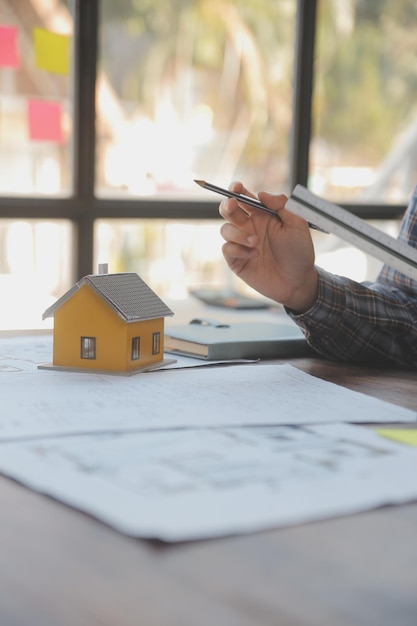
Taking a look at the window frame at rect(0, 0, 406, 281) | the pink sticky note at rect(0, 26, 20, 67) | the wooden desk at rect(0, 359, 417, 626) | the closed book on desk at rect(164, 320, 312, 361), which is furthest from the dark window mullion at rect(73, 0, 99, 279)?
the wooden desk at rect(0, 359, 417, 626)

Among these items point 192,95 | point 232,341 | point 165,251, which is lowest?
point 165,251

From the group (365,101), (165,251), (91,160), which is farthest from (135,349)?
(365,101)

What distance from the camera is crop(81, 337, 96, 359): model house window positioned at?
943mm

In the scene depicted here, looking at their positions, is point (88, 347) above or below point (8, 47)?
below

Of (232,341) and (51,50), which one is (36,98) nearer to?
(51,50)

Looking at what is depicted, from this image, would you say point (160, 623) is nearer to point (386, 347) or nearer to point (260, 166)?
point (386, 347)

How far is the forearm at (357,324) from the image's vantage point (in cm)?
114

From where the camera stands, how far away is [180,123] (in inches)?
114

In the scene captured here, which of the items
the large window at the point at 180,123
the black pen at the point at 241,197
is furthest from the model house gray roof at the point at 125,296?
the large window at the point at 180,123

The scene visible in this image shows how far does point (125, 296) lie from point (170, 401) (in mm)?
192

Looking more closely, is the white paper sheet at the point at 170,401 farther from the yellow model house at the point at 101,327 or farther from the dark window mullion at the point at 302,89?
the dark window mullion at the point at 302,89

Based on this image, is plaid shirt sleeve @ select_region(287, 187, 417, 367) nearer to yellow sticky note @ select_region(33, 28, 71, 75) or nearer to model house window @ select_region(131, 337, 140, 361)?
model house window @ select_region(131, 337, 140, 361)

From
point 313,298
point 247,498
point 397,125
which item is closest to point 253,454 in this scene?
point 247,498

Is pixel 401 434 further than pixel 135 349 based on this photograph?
No
